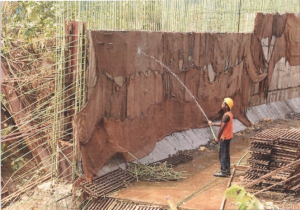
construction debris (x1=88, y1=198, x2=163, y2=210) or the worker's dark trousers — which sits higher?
the worker's dark trousers

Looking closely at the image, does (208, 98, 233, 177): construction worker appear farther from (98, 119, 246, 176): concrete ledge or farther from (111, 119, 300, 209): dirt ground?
(98, 119, 246, 176): concrete ledge

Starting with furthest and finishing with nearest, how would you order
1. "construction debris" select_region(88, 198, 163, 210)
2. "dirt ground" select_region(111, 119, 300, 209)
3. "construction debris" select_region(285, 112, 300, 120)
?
1. "construction debris" select_region(285, 112, 300, 120)
2. "dirt ground" select_region(111, 119, 300, 209)
3. "construction debris" select_region(88, 198, 163, 210)

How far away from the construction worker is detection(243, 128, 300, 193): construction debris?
2.21 ft

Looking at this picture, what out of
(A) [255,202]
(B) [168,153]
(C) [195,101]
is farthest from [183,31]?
(A) [255,202]

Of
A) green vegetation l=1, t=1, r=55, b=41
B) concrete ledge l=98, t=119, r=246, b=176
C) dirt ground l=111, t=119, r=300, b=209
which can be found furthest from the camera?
green vegetation l=1, t=1, r=55, b=41

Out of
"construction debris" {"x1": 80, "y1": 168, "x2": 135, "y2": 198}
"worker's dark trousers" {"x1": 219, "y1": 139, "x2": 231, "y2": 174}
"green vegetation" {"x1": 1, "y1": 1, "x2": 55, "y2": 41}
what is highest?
"green vegetation" {"x1": 1, "y1": 1, "x2": 55, "y2": 41}

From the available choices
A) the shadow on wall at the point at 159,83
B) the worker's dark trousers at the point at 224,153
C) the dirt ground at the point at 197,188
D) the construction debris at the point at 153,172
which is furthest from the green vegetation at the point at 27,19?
the worker's dark trousers at the point at 224,153

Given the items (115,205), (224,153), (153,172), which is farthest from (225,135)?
(115,205)

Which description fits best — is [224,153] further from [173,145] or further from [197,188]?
[173,145]

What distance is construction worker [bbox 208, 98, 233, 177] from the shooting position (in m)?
8.70

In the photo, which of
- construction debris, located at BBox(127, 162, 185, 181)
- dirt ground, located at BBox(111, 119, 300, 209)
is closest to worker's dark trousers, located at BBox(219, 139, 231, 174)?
dirt ground, located at BBox(111, 119, 300, 209)

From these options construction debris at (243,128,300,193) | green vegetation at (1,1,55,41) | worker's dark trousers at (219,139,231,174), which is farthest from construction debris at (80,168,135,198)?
green vegetation at (1,1,55,41)

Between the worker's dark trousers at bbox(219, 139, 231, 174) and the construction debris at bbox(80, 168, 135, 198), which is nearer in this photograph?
the construction debris at bbox(80, 168, 135, 198)

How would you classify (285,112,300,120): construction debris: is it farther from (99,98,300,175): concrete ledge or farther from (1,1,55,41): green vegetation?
(1,1,55,41): green vegetation
